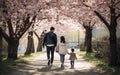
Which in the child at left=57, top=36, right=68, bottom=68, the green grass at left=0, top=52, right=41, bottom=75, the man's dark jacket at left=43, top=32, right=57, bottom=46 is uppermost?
the man's dark jacket at left=43, top=32, right=57, bottom=46

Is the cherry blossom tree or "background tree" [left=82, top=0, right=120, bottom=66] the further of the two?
the cherry blossom tree

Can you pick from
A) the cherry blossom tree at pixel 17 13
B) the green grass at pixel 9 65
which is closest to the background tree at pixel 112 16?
the cherry blossom tree at pixel 17 13

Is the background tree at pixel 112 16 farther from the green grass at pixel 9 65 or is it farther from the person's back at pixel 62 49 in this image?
the green grass at pixel 9 65

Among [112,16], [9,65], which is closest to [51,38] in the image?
[9,65]

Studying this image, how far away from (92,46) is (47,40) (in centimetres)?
2658

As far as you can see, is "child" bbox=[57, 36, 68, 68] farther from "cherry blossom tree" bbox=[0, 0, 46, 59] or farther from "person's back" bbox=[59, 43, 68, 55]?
"cherry blossom tree" bbox=[0, 0, 46, 59]

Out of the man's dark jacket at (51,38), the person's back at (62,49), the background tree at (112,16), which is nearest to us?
the background tree at (112,16)

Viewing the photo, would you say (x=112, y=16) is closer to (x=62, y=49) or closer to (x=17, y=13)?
(x=62, y=49)

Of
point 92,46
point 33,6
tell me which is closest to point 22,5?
point 33,6

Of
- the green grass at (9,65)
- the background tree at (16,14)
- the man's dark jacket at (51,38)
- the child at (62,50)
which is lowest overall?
the green grass at (9,65)

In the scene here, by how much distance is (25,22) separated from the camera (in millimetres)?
28000

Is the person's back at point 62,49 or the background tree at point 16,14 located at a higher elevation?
the background tree at point 16,14

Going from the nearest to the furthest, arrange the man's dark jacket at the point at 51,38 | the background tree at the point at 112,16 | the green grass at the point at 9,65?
the green grass at the point at 9,65 < the background tree at the point at 112,16 < the man's dark jacket at the point at 51,38

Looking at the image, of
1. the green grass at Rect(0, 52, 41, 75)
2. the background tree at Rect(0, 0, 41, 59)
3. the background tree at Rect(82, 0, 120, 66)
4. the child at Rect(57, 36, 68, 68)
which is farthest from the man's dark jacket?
the background tree at Rect(0, 0, 41, 59)
